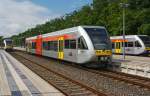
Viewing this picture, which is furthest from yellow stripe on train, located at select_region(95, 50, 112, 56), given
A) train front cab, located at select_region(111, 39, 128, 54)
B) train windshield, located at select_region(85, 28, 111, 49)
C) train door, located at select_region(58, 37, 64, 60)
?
train front cab, located at select_region(111, 39, 128, 54)

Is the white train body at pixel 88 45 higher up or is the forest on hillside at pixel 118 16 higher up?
the forest on hillside at pixel 118 16

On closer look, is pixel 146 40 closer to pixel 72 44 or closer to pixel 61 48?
pixel 61 48

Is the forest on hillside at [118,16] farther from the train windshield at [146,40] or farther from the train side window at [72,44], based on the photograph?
the train side window at [72,44]

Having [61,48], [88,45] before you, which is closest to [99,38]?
[88,45]

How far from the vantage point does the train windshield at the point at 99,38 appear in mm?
25828

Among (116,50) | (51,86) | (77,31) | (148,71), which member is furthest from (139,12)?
(51,86)

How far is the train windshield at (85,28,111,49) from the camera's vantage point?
25.8m

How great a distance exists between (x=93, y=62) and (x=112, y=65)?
167 cm

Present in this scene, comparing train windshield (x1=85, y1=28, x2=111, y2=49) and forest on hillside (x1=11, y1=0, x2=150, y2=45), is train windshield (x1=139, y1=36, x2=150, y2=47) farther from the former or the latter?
train windshield (x1=85, y1=28, x2=111, y2=49)

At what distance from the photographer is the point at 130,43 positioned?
164 ft

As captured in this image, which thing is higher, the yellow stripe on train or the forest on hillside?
the forest on hillside

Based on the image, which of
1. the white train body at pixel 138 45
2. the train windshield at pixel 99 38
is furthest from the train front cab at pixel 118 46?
the train windshield at pixel 99 38

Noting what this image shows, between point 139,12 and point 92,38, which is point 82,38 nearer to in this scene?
point 92,38

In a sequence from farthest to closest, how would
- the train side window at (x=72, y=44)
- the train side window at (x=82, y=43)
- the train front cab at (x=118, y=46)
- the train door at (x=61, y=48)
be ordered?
the train front cab at (x=118, y=46)
the train door at (x=61, y=48)
the train side window at (x=72, y=44)
the train side window at (x=82, y=43)
